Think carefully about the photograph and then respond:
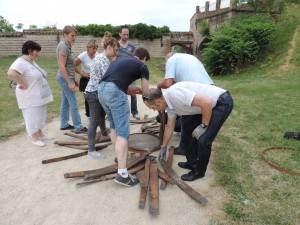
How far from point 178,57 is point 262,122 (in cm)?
327

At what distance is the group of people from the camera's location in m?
3.09

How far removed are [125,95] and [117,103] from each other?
0.55 feet

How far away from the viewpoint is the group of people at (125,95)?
309cm

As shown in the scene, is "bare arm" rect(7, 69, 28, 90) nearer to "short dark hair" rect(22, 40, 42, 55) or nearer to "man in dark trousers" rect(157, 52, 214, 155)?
"short dark hair" rect(22, 40, 42, 55)

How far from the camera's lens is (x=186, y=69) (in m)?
3.78

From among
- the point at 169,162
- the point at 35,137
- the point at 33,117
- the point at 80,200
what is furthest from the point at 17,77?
the point at 169,162

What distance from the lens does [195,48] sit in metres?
28.7

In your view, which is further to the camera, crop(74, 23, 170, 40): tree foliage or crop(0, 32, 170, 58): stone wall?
crop(74, 23, 170, 40): tree foliage

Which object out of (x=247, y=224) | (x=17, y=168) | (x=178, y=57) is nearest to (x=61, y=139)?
(x=17, y=168)

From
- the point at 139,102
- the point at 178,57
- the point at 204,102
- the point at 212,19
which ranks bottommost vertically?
the point at 139,102

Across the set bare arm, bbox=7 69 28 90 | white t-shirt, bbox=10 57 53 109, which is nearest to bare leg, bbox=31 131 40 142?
white t-shirt, bbox=10 57 53 109

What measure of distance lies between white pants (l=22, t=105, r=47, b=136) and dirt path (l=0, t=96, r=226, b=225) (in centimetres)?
66

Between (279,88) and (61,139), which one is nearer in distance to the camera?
(61,139)

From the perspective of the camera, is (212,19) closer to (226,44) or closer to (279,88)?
(226,44)
